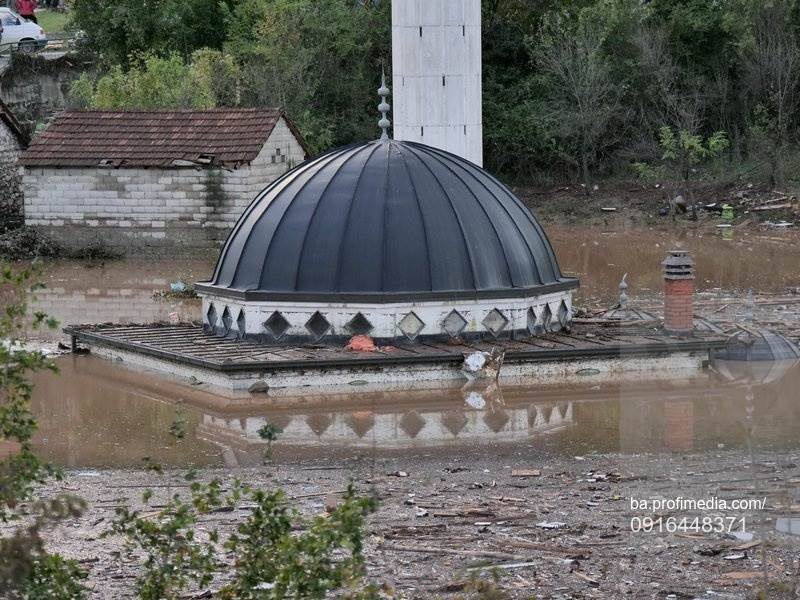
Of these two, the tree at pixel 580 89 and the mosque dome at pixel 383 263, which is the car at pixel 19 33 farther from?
the mosque dome at pixel 383 263

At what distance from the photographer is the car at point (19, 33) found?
50531 millimetres

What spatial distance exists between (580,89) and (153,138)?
12.0 meters

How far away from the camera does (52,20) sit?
6531 centimetres

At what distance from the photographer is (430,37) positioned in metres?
24.5

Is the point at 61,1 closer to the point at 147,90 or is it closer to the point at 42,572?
the point at 147,90

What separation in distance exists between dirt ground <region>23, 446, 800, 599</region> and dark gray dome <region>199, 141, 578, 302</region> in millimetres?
3683

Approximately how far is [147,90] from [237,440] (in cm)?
2170

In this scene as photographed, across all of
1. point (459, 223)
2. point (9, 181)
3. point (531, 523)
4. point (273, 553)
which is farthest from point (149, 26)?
point (273, 553)

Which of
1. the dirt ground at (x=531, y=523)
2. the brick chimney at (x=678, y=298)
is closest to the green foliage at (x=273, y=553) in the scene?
the dirt ground at (x=531, y=523)

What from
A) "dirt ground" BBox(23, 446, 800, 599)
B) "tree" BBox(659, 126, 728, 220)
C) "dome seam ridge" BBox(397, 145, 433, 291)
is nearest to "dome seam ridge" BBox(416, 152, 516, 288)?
"dome seam ridge" BBox(397, 145, 433, 291)

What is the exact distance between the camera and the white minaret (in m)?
24.5

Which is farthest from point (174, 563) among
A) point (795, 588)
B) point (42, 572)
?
point (795, 588)

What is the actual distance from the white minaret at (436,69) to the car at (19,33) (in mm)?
28080

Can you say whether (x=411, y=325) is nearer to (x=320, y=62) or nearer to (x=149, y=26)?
(x=320, y=62)
